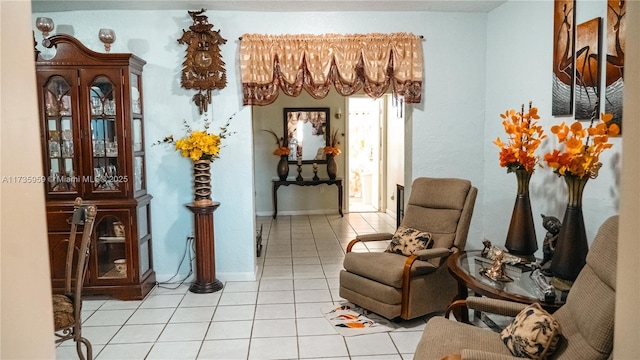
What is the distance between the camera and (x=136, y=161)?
400 centimetres

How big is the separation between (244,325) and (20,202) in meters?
2.74

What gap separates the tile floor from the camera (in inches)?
116

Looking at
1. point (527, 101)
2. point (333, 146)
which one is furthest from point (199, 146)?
point (333, 146)

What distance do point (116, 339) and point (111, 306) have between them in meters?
0.71

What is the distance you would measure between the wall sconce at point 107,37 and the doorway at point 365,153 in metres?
5.06

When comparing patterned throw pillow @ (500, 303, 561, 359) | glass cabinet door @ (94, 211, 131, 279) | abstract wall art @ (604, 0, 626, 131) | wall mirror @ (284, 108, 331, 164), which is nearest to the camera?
patterned throw pillow @ (500, 303, 561, 359)

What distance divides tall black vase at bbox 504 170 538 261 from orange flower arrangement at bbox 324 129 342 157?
15.8 feet

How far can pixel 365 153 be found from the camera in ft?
30.9

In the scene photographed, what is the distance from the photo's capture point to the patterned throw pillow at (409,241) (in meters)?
3.52

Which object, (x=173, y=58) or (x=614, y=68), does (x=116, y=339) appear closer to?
(x=173, y=58)

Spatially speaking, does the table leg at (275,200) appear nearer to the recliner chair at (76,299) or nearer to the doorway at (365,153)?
the doorway at (365,153)

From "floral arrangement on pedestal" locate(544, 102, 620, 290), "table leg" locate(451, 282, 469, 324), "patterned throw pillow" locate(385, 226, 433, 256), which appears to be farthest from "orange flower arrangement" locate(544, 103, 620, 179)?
"patterned throw pillow" locate(385, 226, 433, 256)

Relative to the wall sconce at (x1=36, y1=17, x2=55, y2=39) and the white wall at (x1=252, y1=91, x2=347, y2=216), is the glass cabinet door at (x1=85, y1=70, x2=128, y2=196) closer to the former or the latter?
the wall sconce at (x1=36, y1=17, x2=55, y2=39)

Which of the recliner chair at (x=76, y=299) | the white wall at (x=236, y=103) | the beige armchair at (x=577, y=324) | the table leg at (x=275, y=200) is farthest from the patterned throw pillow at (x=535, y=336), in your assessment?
the table leg at (x=275, y=200)
